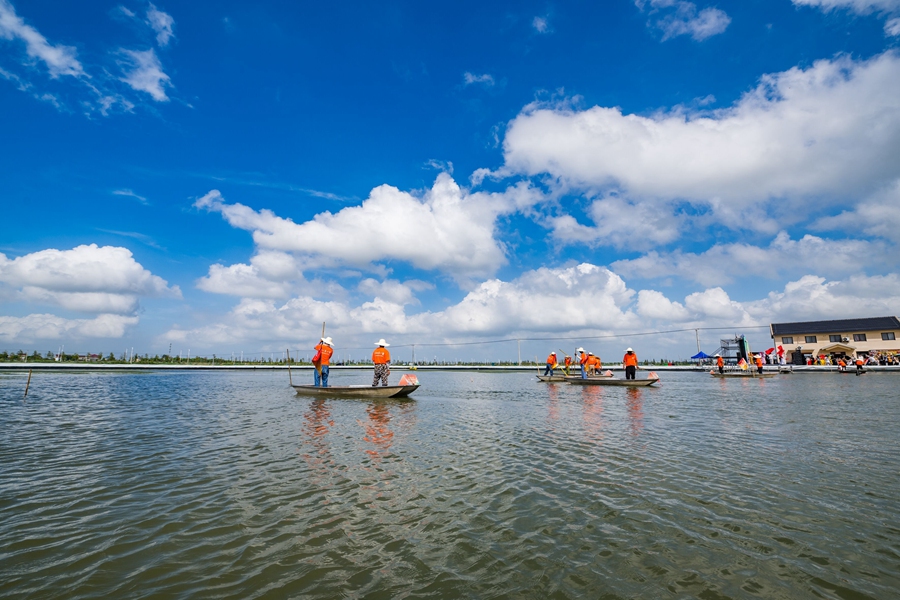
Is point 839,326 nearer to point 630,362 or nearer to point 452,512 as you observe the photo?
point 630,362

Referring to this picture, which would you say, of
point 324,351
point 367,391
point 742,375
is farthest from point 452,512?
point 742,375

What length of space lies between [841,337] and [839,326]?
3.01m

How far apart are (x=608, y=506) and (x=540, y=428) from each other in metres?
8.06

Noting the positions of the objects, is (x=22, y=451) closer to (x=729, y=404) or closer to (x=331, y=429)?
(x=331, y=429)

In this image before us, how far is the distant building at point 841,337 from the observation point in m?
62.3

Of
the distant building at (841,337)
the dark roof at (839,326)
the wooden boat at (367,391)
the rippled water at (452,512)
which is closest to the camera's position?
the rippled water at (452,512)

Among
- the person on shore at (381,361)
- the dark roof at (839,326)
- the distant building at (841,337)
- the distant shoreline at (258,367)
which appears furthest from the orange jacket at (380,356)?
the dark roof at (839,326)

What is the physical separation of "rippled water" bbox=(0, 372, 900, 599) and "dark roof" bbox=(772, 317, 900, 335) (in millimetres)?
67843

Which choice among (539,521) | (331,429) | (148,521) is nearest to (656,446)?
(539,521)

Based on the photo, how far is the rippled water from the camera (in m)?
5.05

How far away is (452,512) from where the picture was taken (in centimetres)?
721

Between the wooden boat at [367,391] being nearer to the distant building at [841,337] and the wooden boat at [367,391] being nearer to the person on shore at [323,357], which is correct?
A: the person on shore at [323,357]

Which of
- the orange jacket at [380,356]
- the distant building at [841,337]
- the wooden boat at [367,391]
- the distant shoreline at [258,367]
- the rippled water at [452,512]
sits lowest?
the rippled water at [452,512]

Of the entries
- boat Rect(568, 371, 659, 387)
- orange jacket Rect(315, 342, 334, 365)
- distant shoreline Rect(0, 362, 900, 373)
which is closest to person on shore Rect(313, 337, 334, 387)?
orange jacket Rect(315, 342, 334, 365)
